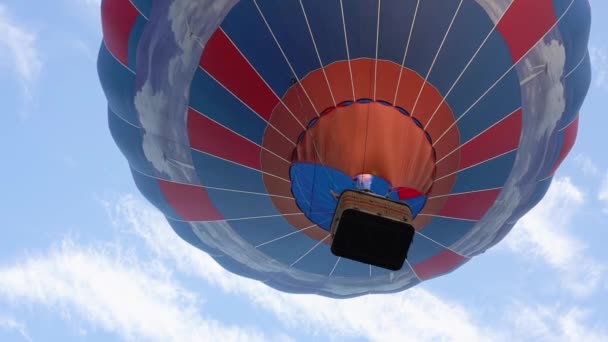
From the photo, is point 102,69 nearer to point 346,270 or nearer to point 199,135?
point 199,135

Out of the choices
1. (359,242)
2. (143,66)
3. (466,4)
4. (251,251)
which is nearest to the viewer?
(359,242)

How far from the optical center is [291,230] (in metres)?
7.85

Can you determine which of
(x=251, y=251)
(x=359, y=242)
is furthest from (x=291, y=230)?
(x=359, y=242)

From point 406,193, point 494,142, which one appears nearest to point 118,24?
point 406,193

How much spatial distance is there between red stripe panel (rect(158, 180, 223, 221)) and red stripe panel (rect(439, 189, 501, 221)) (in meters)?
2.16


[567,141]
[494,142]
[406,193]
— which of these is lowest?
[406,193]

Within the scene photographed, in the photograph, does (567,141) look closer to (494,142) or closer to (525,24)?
(494,142)

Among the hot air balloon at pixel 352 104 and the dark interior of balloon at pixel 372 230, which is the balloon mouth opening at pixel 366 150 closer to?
the hot air balloon at pixel 352 104

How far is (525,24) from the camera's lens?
22.4ft

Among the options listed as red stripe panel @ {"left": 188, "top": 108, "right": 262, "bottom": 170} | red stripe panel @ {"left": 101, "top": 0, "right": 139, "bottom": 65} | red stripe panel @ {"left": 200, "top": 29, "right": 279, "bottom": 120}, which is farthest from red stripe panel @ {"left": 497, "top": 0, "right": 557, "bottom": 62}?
red stripe panel @ {"left": 101, "top": 0, "right": 139, "bottom": 65}

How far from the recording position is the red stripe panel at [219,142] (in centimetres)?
711

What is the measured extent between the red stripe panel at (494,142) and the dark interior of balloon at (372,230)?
1.29 metres

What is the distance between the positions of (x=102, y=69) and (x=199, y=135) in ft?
4.87

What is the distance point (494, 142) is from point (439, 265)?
1891mm
